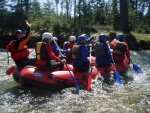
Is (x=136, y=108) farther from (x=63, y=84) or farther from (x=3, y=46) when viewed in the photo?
(x=3, y=46)

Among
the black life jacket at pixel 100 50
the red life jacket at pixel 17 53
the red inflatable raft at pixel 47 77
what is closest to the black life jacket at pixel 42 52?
the red inflatable raft at pixel 47 77

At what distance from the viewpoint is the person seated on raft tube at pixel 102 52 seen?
33.3ft

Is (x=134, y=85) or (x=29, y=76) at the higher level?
(x=29, y=76)

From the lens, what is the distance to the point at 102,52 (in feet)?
33.8

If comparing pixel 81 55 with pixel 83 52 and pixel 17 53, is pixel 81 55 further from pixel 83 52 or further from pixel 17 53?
pixel 17 53

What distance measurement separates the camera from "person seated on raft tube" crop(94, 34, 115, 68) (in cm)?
1015

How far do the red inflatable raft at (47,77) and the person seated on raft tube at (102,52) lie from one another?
1.47m

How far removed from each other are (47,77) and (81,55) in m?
1.43

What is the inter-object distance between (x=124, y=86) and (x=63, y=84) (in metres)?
2.23

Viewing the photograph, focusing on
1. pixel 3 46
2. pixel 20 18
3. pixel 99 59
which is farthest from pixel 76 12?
pixel 99 59

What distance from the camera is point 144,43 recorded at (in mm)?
21594

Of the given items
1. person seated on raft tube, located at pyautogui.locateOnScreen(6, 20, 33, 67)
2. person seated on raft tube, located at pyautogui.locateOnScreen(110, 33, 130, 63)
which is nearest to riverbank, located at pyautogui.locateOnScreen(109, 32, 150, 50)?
person seated on raft tube, located at pyautogui.locateOnScreen(110, 33, 130, 63)

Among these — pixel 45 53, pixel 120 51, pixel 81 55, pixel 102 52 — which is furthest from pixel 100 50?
pixel 45 53

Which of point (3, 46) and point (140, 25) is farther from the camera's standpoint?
point (140, 25)
